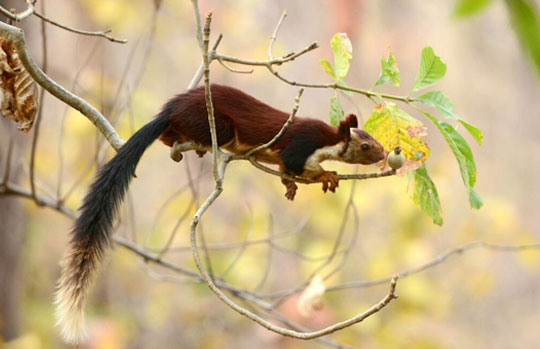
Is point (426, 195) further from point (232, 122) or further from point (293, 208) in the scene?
point (293, 208)

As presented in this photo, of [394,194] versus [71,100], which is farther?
[394,194]

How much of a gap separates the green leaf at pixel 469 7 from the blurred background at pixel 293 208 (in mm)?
3207

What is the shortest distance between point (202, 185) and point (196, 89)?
5.51 m

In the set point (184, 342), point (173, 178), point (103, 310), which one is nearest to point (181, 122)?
point (103, 310)

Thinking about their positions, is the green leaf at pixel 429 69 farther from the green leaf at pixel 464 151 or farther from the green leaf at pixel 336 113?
the green leaf at pixel 336 113

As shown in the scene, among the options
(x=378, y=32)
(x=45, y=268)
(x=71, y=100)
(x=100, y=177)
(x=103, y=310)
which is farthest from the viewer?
(x=378, y=32)

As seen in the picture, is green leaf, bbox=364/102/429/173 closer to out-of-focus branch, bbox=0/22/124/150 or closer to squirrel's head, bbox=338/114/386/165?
squirrel's head, bbox=338/114/386/165

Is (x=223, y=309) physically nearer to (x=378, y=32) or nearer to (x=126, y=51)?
(x=378, y=32)

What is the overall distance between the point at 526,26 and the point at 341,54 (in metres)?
1.31

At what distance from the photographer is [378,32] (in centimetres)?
805

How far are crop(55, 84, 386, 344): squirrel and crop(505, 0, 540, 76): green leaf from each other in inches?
55.4

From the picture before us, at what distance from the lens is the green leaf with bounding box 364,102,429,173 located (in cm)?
156

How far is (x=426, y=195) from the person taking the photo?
1645mm

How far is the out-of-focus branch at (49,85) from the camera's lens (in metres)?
1.46
